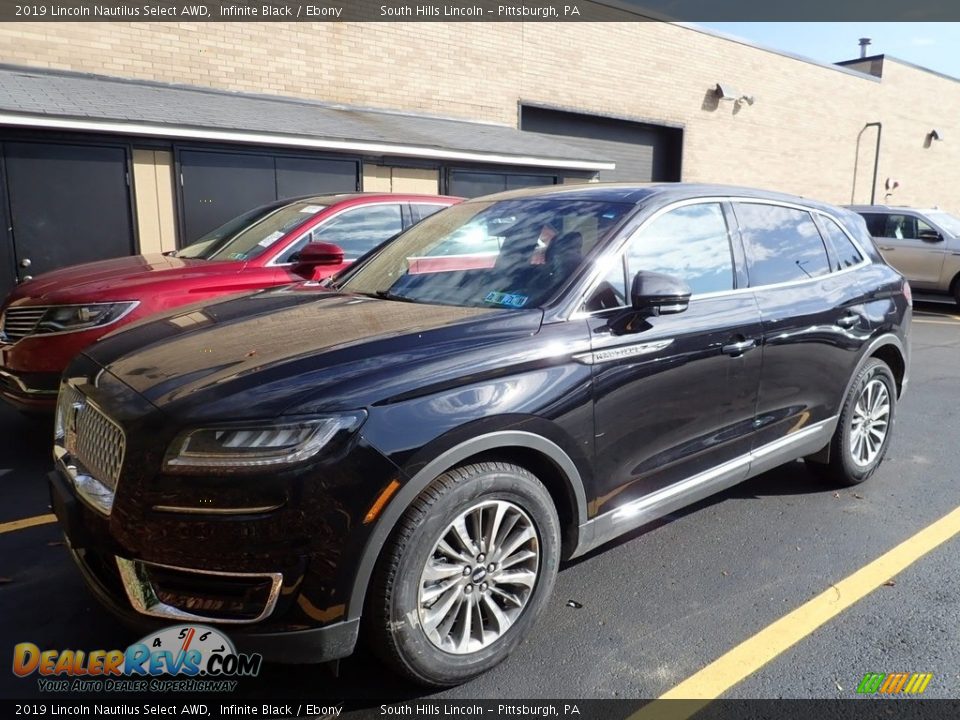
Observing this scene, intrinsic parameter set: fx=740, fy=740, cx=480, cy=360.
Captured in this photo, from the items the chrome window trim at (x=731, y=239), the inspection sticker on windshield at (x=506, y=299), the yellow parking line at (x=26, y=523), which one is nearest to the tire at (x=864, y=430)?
the chrome window trim at (x=731, y=239)

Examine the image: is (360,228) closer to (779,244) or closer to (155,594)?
(779,244)

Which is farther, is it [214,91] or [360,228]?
[214,91]

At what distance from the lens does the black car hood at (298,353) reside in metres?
2.29

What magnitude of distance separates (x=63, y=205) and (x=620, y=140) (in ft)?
43.2

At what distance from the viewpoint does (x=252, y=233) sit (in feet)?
20.1

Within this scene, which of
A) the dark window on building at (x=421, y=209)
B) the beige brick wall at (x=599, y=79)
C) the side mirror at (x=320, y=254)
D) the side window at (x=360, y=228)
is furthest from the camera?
the beige brick wall at (x=599, y=79)

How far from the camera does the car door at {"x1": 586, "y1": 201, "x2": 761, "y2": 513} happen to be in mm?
2971

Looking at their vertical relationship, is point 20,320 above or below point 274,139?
below

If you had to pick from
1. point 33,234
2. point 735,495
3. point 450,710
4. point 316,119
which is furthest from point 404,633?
point 316,119

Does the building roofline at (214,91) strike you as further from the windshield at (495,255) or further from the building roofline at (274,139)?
the windshield at (495,255)

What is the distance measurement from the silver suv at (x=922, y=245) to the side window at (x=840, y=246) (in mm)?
10126

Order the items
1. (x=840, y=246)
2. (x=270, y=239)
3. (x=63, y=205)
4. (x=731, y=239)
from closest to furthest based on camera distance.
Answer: (x=731, y=239) → (x=840, y=246) → (x=270, y=239) → (x=63, y=205)

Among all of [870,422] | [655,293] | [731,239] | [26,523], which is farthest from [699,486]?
[26,523]

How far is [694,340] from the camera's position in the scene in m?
3.28
